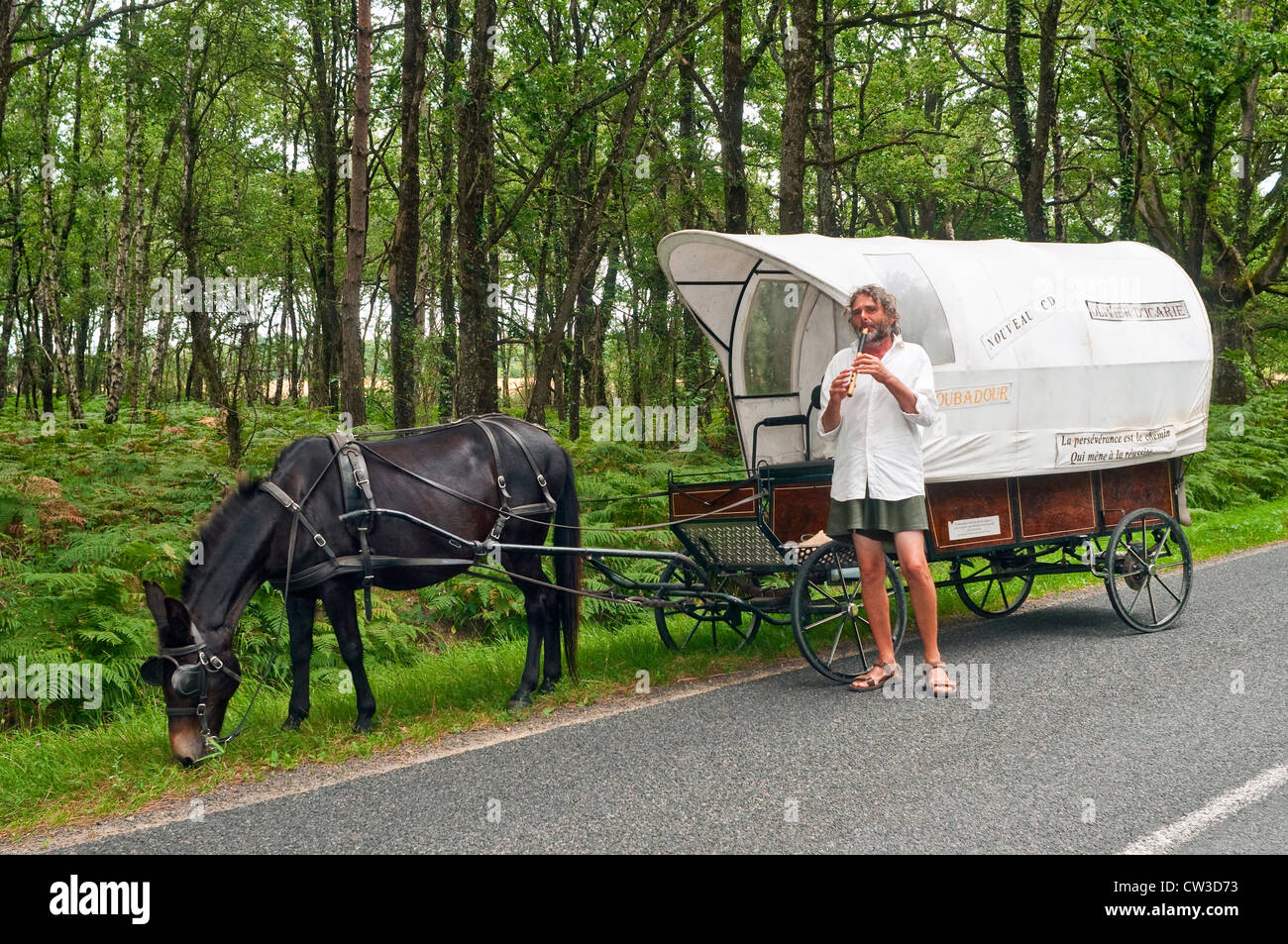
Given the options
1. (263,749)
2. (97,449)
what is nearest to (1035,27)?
(97,449)

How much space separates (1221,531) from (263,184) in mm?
26855

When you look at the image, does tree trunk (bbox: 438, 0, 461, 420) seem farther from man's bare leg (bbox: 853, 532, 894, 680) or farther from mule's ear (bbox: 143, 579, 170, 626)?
mule's ear (bbox: 143, 579, 170, 626)

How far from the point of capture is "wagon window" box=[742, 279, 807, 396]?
800 cm

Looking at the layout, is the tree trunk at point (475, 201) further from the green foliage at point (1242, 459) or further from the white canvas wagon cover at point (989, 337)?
the green foliage at point (1242, 459)

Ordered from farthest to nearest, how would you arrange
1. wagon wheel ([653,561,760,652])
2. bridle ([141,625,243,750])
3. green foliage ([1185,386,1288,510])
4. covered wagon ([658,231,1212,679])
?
1. green foliage ([1185,386,1288,510])
2. wagon wheel ([653,561,760,652])
3. covered wagon ([658,231,1212,679])
4. bridle ([141,625,243,750])

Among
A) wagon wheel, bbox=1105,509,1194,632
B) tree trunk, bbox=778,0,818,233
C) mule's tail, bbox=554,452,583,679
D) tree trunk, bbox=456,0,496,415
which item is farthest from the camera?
tree trunk, bbox=778,0,818,233

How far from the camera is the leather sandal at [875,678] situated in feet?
20.0

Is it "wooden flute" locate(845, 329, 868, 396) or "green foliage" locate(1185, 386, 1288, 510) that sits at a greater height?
"wooden flute" locate(845, 329, 868, 396)

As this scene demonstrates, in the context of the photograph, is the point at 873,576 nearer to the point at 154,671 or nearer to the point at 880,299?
the point at 880,299

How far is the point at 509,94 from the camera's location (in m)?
11.1

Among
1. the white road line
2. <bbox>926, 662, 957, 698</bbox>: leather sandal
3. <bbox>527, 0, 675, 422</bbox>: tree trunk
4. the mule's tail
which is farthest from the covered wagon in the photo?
<bbox>527, 0, 675, 422</bbox>: tree trunk

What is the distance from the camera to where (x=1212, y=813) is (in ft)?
13.2

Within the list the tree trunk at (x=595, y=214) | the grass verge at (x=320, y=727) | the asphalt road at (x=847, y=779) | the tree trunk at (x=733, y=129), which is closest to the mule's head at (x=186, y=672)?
the grass verge at (x=320, y=727)

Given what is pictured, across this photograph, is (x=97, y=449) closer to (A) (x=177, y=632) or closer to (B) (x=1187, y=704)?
(A) (x=177, y=632)
